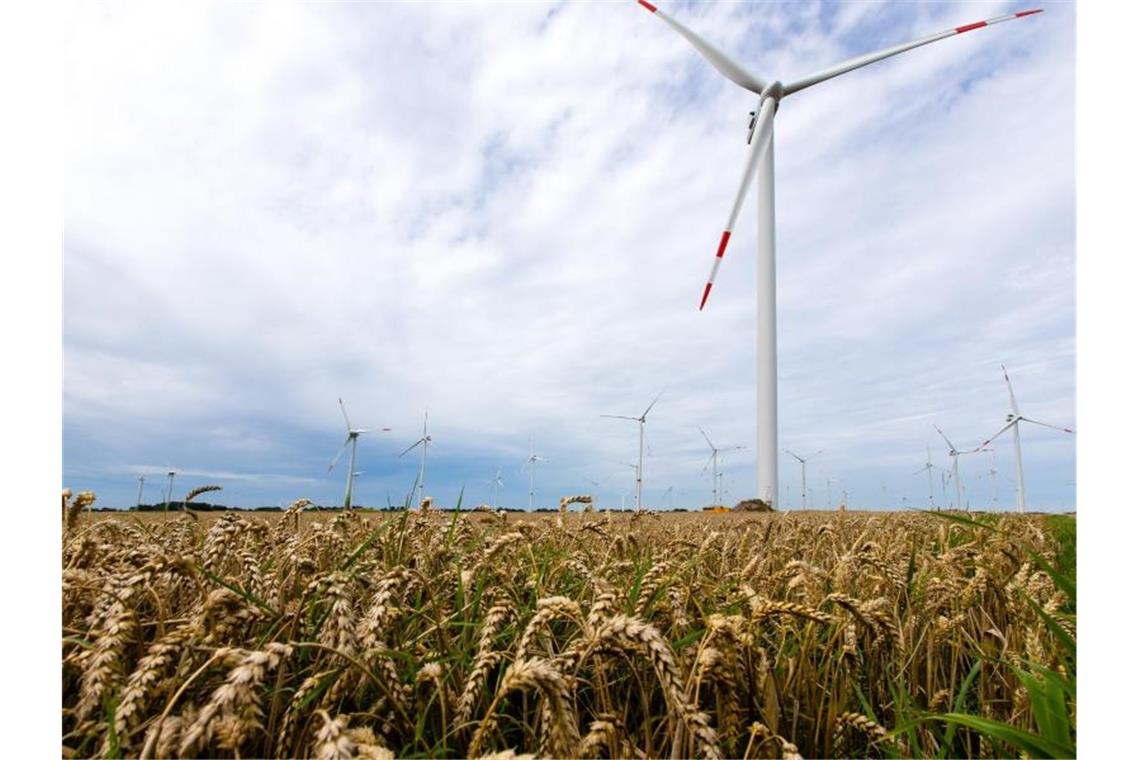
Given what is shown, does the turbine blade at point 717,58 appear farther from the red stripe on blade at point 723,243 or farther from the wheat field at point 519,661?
the wheat field at point 519,661

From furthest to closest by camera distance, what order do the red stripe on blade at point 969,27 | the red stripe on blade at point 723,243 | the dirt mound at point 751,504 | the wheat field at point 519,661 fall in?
the dirt mound at point 751,504 → the red stripe on blade at point 969,27 → the red stripe on blade at point 723,243 → the wheat field at point 519,661

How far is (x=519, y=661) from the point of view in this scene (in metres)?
1.91

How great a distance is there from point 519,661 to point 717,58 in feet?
131

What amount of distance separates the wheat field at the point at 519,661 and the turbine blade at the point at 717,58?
36.8 metres

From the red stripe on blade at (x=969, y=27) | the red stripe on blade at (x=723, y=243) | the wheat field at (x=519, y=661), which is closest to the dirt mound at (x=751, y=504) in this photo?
the red stripe on blade at (x=723, y=243)

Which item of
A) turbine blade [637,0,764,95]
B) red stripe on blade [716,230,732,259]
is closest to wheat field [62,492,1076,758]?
red stripe on blade [716,230,732,259]

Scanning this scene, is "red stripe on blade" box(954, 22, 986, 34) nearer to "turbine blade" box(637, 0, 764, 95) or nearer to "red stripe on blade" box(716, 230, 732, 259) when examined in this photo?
"turbine blade" box(637, 0, 764, 95)

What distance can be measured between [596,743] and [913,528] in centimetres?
945

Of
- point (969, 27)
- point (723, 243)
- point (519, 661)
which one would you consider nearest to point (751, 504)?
point (723, 243)

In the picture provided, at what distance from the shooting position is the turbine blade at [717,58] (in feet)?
117

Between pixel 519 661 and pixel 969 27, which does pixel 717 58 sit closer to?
pixel 969 27

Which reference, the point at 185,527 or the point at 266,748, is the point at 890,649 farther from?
the point at 185,527
